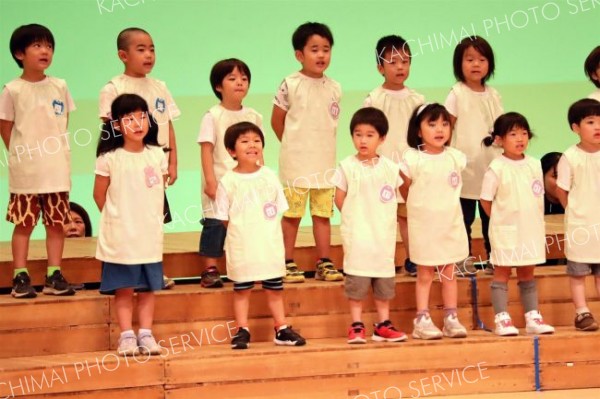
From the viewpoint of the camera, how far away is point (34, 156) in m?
5.82

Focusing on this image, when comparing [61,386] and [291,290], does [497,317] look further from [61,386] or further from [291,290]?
[61,386]

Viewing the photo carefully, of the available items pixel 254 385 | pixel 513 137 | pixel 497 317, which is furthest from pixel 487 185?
pixel 254 385

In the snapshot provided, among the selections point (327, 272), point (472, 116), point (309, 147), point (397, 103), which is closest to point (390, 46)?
point (397, 103)

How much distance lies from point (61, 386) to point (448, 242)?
1928mm

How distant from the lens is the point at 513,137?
588 centimetres

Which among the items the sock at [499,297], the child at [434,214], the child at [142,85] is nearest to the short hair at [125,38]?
the child at [142,85]

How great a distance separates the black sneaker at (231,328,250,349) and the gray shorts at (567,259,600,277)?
5.40ft

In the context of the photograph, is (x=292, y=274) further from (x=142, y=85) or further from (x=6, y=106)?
(x=6, y=106)

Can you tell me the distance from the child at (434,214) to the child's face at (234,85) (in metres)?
0.89

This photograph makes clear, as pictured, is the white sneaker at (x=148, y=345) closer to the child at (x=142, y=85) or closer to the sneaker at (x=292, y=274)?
the child at (x=142, y=85)

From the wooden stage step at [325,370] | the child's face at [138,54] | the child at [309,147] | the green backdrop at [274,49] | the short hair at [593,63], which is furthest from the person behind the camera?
the green backdrop at [274,49]

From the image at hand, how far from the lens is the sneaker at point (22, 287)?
5738 millimetres

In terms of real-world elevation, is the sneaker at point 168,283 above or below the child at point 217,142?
below

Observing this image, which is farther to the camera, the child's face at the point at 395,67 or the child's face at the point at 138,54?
the child's face at the point at 395,67
